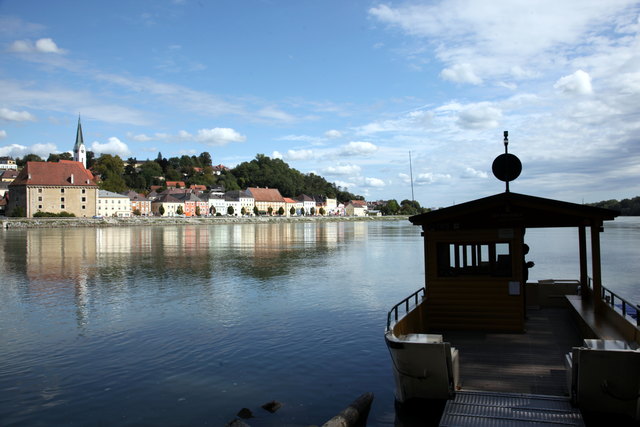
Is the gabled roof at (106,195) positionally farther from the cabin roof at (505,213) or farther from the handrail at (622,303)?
the cabin roof at (505,213)

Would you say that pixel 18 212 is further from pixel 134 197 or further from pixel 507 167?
pixel 507 167

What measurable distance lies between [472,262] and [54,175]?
13478cm

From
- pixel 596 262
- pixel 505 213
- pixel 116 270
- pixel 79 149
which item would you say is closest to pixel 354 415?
pixel 505 213

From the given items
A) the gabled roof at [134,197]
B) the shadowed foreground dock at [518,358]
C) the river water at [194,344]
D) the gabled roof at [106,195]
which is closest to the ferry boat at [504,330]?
the shadowed foreground dock at [518,358]

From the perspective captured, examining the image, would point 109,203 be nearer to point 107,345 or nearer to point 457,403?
point 107,345

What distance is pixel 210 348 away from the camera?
49.5ft

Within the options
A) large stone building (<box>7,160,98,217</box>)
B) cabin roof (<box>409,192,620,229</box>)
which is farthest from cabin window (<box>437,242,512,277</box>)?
large stone building (<box>7,160,98,217</box>)

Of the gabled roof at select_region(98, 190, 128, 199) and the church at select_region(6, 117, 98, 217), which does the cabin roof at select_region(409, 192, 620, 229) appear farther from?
the gabled roof at select_region(98, 190, 128, 199)

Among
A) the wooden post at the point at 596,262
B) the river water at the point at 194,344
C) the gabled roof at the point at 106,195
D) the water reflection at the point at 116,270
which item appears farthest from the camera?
the gabled roof at the point at 106,195

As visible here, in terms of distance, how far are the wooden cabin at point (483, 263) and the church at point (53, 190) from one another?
129079 millimetres

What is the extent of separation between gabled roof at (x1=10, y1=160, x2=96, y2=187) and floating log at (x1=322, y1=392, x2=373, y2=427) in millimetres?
133585

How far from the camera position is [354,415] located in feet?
30.0

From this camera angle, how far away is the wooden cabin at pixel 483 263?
37.2ft

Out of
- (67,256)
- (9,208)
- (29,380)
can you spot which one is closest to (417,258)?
(67,256)
